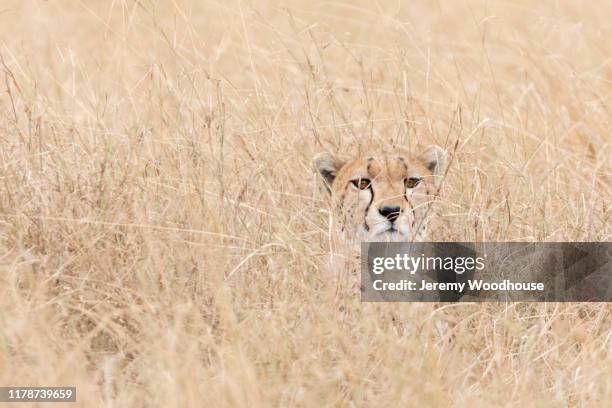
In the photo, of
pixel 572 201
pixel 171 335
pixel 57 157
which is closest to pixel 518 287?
pixel 572 201

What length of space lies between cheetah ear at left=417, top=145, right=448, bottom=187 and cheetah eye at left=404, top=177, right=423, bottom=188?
122 millimetres

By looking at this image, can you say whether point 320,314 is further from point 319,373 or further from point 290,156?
point 290,156

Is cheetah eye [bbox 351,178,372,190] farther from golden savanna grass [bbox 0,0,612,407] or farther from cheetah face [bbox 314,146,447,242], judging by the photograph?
golden savanna grass [bbox 0,0,612,407]

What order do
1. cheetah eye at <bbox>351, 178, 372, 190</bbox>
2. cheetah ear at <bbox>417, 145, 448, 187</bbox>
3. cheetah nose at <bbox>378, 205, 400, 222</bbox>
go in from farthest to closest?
cheetah ear at <bbox>417, 145, 448, 187</bbox> < cheetah eye at <bbox>351, 178, 372, 190</bbox> < cheetah nose at <bbox>378, 205, 400, 222</bbox>

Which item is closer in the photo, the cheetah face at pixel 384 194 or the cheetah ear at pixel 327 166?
the cheetah face at pixel 384 194

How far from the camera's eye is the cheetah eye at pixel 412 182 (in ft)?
15.9

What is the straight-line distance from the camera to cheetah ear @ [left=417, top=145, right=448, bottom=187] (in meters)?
5.00

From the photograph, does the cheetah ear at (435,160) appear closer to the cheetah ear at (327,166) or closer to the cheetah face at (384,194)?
the cheetah face at (384,194)

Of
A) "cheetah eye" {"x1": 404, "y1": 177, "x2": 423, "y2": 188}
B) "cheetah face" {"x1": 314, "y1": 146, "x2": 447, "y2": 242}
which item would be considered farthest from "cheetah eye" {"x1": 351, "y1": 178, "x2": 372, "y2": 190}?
"cheetah eye" {"x1": 404, "y1": 177, "x2": 423, "y2": 188}

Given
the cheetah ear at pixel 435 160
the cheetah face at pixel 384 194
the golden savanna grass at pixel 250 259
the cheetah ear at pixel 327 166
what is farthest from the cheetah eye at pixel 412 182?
the cheetah ear at pixel 327 166

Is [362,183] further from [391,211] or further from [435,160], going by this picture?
[435,160]

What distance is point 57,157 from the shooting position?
5.12 metres

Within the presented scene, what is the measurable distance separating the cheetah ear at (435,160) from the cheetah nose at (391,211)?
1.25 ft

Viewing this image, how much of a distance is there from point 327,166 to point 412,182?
370 mm
